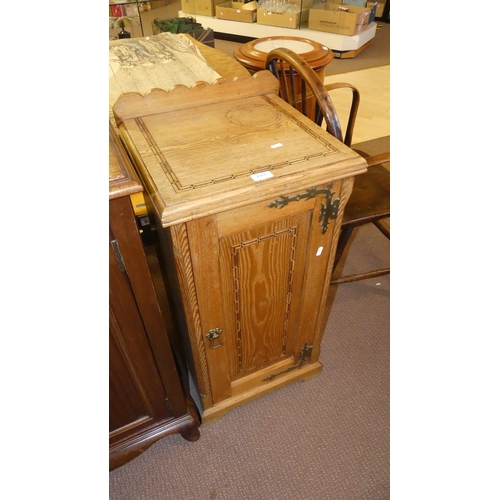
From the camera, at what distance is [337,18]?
14.1 feet

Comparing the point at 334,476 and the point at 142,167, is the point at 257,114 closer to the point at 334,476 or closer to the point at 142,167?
the point at 142,167

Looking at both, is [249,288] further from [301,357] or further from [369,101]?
[369,101]

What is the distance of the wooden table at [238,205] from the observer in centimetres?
78

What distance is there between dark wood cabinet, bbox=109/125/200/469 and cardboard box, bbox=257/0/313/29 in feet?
15.0

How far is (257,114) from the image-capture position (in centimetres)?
101

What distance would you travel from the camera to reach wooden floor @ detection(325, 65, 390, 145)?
3057mm

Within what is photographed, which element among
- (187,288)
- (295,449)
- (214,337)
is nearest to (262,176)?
(187,288)

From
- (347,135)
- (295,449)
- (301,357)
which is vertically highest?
(347,135)

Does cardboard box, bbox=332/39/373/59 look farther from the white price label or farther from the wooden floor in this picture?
the white price label

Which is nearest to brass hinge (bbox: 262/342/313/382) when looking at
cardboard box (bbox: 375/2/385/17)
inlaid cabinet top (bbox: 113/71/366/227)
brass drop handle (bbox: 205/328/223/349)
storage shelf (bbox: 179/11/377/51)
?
brass drop handle (bbox: 205/328/223/349)

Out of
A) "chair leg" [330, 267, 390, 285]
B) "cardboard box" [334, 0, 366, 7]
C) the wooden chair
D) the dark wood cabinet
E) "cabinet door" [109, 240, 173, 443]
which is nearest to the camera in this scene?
the dark wood cabinet

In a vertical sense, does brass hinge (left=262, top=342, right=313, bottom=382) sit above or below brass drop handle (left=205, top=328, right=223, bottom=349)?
below

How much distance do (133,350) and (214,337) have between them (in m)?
0.22

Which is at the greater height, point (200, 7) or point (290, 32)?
point (200, 7)
